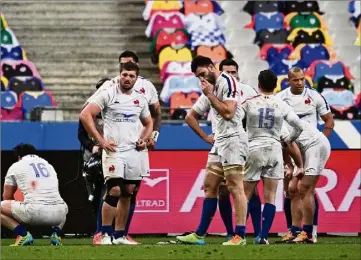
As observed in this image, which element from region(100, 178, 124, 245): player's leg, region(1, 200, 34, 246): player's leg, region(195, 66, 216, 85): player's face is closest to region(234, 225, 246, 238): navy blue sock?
region(100, 178, 124, 245): player's leg

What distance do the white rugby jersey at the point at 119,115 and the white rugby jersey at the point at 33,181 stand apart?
1510mm

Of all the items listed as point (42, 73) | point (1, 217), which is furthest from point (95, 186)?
point (42, 73)

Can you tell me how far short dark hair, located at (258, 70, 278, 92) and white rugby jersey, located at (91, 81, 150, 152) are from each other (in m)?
1.41

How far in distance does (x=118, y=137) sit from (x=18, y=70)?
10.6 meters

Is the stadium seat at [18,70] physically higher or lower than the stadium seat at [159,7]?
lower

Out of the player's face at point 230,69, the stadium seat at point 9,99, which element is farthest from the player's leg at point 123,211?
the stadium seat at point 9,99

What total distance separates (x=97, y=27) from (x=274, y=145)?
13.0 m

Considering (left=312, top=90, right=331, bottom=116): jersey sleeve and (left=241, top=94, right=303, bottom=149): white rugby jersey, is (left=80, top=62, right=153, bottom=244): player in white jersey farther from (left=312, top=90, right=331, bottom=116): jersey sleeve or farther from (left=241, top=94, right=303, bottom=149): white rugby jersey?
(left=312, top=90, right=331, bottom=116): jersey sleeve

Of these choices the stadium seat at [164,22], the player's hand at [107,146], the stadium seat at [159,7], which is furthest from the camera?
the stadium seat at [159,7]

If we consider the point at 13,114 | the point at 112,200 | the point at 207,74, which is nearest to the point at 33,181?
the point at 112,200

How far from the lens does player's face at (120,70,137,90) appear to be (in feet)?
51.0

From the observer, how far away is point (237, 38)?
28641 mm

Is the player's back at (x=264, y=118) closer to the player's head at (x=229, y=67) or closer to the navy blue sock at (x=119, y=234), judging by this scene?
the player's head at (x=229, y=67)

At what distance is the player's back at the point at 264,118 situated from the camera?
51.9ft
